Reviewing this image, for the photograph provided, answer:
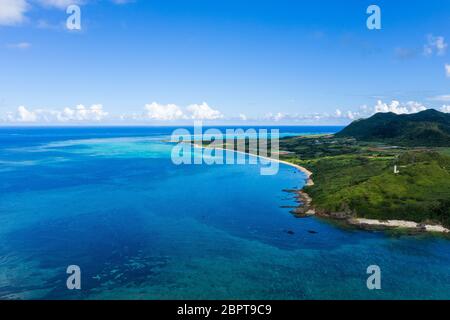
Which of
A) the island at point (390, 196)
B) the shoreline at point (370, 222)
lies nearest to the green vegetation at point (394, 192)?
the island at point (390, 196)

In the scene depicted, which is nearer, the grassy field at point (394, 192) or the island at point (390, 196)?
the island at point (390, 196)

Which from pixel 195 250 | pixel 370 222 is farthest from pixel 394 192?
pixel 195 250

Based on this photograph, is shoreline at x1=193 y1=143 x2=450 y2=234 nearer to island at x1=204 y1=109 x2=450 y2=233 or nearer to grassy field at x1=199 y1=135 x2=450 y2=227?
island at x1=204 y1=109 x2=450 y2=233

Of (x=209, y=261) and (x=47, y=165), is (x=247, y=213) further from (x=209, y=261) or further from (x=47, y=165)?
(x=47, y=165)

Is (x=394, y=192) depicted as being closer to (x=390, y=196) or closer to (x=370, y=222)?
(x=390, y=196)

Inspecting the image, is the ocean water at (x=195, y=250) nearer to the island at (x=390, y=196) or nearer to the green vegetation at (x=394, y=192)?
the island at (x=390, y=196)

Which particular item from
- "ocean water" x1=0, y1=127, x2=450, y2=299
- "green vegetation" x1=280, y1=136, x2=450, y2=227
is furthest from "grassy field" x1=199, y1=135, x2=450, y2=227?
Result: "ocean water" x1=0, y1=127, x2=450, y2=299

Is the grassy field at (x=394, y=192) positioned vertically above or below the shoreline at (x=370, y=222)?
above
